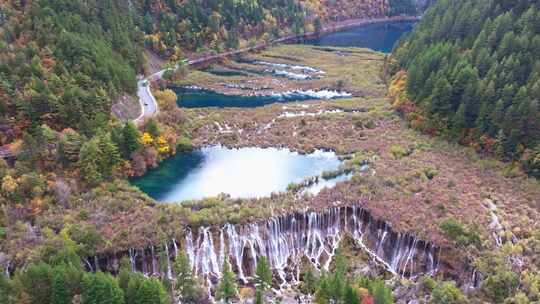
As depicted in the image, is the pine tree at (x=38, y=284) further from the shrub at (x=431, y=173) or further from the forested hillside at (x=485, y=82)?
the forested hillside at (x=485, y=82)

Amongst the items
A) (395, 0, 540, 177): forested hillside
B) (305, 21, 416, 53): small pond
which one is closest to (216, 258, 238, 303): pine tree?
(395, 0, 540, 177): forested hillside

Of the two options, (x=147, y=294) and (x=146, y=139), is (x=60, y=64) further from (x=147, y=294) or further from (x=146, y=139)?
(x=147, y=294)

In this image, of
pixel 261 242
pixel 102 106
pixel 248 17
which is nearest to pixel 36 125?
pixel 102 106

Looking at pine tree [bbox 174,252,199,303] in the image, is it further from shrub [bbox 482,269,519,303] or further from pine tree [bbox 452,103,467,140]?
pine tree [bbox 452,103,467,140]

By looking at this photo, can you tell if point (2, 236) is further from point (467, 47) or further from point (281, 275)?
point (467, 47)

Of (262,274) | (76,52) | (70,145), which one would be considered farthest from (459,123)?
(76,52)

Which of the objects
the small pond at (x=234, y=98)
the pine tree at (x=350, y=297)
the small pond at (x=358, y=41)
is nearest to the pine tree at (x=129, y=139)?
the small pond at (x=234, y=98)
